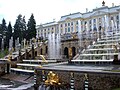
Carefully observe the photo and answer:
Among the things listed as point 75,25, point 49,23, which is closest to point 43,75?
point 75,25

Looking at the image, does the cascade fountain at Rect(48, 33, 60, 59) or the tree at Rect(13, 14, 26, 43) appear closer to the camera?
the cascade fountain at Rect(48, 33, 60, 59)

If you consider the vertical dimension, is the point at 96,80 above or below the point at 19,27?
below

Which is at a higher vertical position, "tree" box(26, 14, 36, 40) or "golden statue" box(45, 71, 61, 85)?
"tree" box(26, 14, 36, 40)

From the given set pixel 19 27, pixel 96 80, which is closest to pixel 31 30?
pixel 19 27

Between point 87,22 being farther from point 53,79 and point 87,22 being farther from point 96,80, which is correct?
point 96,80

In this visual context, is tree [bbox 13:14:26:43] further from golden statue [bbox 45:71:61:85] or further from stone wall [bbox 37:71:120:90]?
stone wall [bbox 37:71:120:90]

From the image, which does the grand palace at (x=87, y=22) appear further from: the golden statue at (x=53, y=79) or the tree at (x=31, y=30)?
the golden statue at (x=53, y=79)

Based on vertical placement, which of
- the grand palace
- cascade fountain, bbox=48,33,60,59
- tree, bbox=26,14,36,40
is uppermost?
the grand palace

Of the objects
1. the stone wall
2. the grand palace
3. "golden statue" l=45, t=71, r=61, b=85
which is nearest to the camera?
the stone wall

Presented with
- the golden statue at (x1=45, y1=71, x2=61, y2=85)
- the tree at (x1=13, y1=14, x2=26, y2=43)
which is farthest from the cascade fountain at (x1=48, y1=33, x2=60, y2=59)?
the golden statue at (x1=45, y1=71, x2=61, y2=85)

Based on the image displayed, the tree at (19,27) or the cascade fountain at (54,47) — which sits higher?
the tree at (19,27)

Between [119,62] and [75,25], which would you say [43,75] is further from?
[75,25]

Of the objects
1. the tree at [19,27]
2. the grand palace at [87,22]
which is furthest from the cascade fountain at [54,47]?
the tree at [19,27]

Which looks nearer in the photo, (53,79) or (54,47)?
(53,79)
